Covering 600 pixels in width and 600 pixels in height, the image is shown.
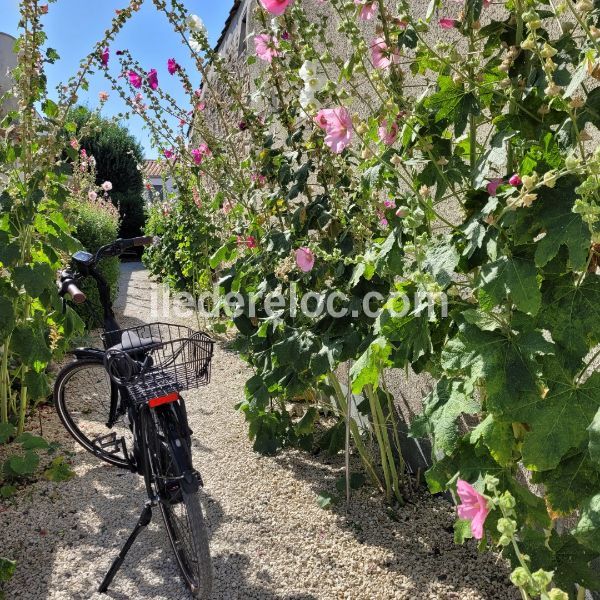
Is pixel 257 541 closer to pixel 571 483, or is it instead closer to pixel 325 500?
pixel 325 500

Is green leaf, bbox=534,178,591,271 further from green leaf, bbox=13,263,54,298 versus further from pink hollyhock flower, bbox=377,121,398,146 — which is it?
green leaf, bbox=13,263,54,298

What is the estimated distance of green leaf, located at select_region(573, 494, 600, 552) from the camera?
128 centimetres

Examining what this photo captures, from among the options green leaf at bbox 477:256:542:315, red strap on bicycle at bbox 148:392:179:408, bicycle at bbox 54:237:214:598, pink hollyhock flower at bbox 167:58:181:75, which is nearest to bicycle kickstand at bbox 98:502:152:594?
bicycle at bbox 54:237:214:598

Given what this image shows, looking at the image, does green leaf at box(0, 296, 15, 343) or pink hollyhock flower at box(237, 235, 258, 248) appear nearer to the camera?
green leaf at box(0, 296, 15, 343)

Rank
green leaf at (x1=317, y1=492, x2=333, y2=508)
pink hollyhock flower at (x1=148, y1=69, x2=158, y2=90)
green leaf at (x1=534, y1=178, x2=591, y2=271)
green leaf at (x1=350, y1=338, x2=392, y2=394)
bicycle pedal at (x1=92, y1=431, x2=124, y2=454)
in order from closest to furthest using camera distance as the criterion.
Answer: green leaf at (x1=534, y1=178, x2=591, y2=271) → green leaf at (x1=350, y1=338, x2=392, y2=394) → green leaf at (x1=317, y1=492, x2=333, y2=508) → bicycle pedal at (x1=92, y1=431, x2=124, y2=454) → pink hollyhock flower at (x1=148, y1=69, x2=158, y2=90)

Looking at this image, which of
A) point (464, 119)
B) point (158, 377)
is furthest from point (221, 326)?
point (464, 119)

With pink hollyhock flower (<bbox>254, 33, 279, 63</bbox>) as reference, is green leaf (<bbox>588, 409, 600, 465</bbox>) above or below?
below

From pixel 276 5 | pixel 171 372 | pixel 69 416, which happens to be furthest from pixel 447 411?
pixel 69 416

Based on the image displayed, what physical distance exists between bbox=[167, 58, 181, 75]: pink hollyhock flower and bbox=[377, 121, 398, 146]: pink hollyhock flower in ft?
7.48

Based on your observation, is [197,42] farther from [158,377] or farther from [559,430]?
[559,430]

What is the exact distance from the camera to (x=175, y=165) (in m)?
6.35

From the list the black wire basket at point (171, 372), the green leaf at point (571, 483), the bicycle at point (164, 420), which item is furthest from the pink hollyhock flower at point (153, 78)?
the green leaf at point (571, 483)

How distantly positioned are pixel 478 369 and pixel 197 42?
8.01 ft

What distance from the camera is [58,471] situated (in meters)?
3.23
